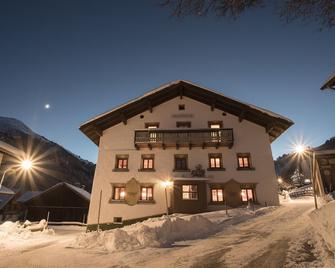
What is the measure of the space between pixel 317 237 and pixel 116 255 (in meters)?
6.74

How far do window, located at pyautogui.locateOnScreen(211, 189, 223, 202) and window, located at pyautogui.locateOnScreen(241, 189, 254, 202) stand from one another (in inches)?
73.3

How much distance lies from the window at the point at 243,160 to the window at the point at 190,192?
4621 millimetres

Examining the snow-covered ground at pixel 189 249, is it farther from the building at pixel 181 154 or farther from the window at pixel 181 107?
the window at pixel 181 107

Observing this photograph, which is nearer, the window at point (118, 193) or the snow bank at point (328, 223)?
the snow bank at point (328, 223)

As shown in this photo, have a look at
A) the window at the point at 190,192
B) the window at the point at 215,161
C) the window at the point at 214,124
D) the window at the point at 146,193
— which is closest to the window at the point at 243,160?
the window at the point at 215,161

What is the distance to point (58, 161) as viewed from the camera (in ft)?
239

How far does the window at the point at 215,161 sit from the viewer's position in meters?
21.2

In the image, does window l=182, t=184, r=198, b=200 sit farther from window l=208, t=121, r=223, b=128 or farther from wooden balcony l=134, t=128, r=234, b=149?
window l=208, t=121, r=223, b=128

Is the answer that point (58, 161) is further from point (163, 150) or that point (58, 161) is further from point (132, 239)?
point (132, 239)

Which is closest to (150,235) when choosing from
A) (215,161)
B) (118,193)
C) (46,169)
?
(118,193)

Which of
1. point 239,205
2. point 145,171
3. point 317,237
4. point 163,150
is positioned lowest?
point 317,237

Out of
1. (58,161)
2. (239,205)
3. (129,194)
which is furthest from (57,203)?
(58,161)

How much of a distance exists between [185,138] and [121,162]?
6473 millimetres

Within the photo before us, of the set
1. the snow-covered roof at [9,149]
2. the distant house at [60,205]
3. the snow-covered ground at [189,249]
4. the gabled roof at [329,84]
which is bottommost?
the snow-covered ground at [189,249]
